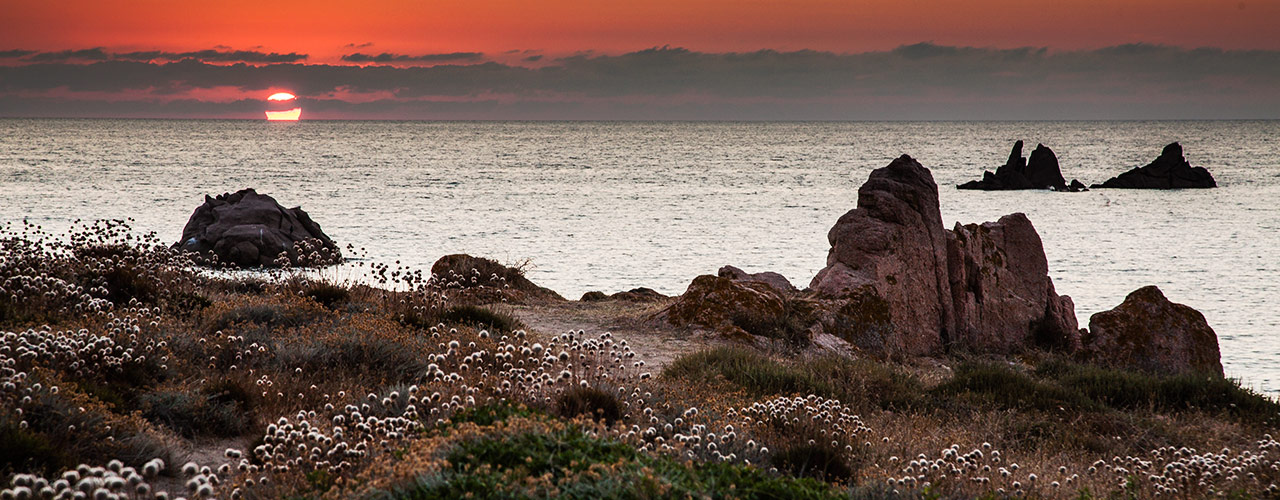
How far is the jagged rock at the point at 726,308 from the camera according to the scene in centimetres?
1408

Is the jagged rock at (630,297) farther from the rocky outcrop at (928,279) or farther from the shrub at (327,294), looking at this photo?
the shrub at (327,294)

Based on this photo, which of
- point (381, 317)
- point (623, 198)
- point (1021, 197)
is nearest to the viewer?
point (381, 317)

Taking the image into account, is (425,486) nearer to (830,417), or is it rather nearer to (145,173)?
(830,417)

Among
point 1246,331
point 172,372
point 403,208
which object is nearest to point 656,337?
point 172,372

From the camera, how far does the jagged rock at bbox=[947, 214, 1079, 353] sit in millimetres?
16250

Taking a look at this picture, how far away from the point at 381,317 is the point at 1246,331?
21.4 m

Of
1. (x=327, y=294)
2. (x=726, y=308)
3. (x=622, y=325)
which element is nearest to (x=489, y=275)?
(x=622, y=325)

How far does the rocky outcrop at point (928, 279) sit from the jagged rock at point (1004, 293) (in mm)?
19

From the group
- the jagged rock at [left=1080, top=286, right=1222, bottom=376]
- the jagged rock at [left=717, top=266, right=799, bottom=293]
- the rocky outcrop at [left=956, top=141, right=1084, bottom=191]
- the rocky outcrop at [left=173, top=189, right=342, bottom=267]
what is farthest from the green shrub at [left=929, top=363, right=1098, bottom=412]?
the rocky outcrop at [left=956, top=141, right=1084, bottom=191]

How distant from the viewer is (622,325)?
1485 centimetres

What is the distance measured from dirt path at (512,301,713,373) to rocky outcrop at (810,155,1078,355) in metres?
2.79

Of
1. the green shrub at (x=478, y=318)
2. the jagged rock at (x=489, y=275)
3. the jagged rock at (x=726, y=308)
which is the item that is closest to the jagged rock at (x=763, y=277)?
the jagged rock at (x=726, y=308)

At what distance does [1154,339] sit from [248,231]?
1008 inches

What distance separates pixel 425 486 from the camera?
432cm
